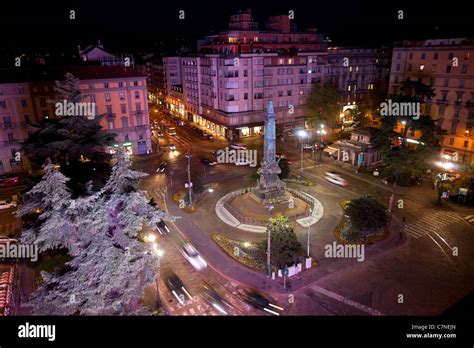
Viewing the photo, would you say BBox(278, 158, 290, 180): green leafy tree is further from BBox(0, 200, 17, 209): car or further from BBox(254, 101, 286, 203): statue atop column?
BBox(0, 200, 17, 209): car

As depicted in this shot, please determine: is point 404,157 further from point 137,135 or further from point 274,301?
point 137,135

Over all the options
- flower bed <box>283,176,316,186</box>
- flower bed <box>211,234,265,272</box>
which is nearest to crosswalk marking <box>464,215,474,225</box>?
flower bed <box>283,176,316,186</box>

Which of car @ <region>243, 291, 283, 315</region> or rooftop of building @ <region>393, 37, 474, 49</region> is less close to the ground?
rooftop of building @ <region>393, 37, 474, 49</region>

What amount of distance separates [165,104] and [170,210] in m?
80.7

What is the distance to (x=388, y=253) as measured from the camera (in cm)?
3269

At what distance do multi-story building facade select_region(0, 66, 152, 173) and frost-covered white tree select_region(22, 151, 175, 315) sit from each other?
2925 centimetres

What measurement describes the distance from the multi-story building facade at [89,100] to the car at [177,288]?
88.7 ft

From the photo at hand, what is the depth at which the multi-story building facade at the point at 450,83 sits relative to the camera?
174 feet

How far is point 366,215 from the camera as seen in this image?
34.1m

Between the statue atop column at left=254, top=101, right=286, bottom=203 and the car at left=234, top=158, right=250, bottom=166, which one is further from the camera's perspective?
the car at left=234, top=158, right=250, bottom=166

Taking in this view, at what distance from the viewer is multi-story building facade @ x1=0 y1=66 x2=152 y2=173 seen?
53.5 m

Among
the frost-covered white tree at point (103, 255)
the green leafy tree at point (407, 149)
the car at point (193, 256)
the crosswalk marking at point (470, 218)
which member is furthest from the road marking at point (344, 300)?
the green leafy tree at point (407, 149)

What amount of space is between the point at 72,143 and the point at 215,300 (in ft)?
68.5
